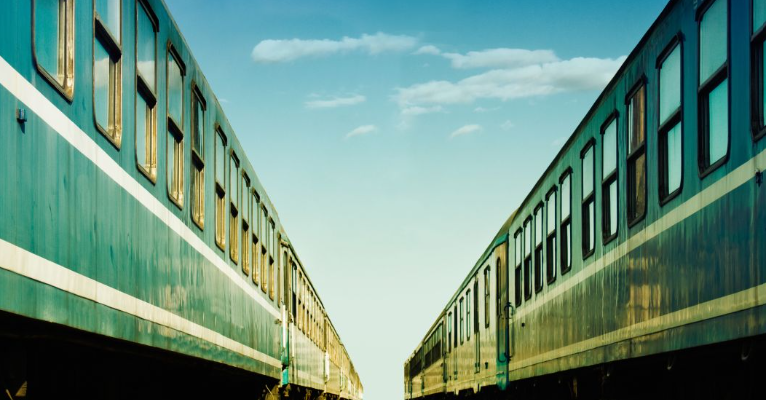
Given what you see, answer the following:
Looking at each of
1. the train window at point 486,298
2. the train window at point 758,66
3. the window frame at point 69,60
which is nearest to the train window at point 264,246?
the train window at point 486,298

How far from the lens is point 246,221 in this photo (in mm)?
12000

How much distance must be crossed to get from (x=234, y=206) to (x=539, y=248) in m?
4.00

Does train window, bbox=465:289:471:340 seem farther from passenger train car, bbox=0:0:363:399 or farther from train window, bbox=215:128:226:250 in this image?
train window, bbox=215:128:226:250

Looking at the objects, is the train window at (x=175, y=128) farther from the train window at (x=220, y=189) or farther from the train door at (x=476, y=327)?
the train door at (x=476, y=327)

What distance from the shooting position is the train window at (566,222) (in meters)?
10.5

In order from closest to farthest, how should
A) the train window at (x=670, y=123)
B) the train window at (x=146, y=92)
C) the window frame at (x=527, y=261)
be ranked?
the train window at (x=146, y=92)
the train window at (x=670, y=123)
the window frame at (x=527, y=261)

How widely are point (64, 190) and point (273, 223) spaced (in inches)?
462

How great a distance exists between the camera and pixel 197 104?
841 centimetres

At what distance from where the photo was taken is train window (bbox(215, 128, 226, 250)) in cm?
951

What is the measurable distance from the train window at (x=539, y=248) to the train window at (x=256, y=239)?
3.58 meters

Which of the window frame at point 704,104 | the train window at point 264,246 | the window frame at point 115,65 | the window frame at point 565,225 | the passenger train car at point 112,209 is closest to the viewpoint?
the passenger train car at point 112,209

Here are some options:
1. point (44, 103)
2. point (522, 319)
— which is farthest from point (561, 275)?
point (44, 103)

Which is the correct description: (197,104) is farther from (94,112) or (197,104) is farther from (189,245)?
(94,112)

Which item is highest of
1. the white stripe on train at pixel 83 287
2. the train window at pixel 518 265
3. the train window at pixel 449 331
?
the train window at pixel 518 265
